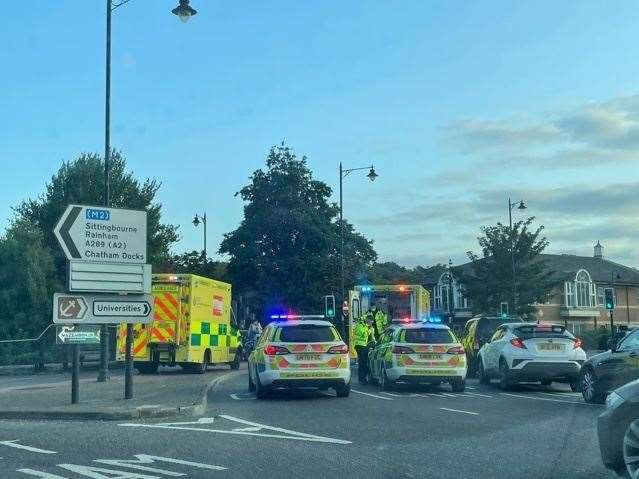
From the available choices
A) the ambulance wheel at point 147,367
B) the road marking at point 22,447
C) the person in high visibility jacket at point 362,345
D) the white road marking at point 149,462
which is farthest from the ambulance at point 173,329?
the white road marking at point 149,462

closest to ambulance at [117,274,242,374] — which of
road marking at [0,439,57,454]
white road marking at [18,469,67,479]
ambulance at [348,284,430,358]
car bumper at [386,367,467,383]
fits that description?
ambulance at [348,284,430,358]

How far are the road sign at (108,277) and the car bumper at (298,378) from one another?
9.03 ft

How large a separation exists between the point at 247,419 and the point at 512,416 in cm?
411

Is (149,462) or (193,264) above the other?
(193,264)

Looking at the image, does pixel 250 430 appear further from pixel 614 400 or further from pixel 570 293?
pixel 570 293

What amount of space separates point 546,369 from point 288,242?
3410 centimetres

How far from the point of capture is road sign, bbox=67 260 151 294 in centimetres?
1438

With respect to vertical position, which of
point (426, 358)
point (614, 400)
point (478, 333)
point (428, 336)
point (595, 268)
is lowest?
point (614, 400)

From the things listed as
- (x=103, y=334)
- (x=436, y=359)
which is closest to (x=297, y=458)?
(x=436, y=359)

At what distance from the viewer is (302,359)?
50.9 feet

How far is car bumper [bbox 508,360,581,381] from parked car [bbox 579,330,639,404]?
7.73 feet

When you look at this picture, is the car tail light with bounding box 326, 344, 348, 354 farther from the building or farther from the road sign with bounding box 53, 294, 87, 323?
the building

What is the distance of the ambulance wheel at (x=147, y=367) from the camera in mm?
24031

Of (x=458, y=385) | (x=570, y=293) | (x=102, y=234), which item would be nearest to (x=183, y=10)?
(x=102, y=234)
